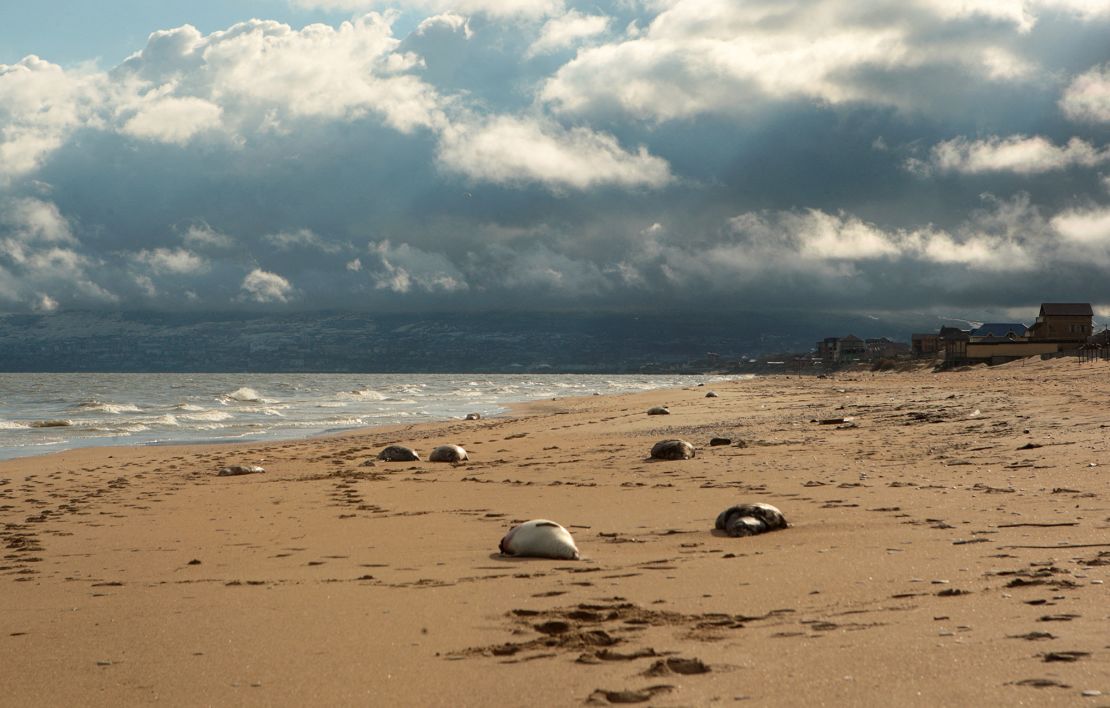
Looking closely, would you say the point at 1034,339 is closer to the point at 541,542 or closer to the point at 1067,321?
the point at 1067,321

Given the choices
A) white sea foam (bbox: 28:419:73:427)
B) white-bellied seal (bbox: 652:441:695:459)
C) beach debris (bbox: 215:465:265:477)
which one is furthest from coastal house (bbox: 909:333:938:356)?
beach debris (bbox: 215:465:265:477)

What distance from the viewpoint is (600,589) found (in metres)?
6.11

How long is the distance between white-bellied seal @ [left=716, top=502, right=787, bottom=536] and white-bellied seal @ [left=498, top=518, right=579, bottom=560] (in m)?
1.40

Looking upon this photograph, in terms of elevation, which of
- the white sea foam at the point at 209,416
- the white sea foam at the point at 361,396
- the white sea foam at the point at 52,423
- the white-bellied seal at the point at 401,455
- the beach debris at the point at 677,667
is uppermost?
the beach debris at the point at 677,667

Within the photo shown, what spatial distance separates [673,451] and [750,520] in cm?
677

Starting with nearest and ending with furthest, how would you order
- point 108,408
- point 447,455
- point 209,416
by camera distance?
point 447,455 → point 209,416 → point 108,408

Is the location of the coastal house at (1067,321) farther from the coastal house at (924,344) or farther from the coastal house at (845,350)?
the coastal house at (845,350)

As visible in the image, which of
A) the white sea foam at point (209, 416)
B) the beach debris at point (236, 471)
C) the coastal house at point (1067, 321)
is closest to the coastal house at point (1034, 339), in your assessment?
the coastal house at point (1067, 321)

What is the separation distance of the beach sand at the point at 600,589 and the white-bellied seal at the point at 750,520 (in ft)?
0.53

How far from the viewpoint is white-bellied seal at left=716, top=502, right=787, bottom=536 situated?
789cm

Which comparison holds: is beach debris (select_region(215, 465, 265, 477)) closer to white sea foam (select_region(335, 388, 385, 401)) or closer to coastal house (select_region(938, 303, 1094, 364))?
white sea foam (select_region(335, 388, 385, 401))

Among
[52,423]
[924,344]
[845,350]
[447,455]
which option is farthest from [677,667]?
[845,350]

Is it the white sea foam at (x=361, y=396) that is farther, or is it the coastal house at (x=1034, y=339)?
the coastal house at (x=1034, y=339)

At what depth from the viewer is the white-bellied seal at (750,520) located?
789 centimetres
